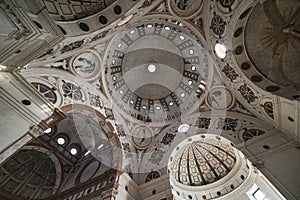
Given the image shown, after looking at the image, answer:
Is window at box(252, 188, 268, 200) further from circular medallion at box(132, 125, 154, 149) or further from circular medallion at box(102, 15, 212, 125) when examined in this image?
circular medallion at box(132, 125, 154, 149)

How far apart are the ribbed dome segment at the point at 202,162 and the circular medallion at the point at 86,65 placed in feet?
17.8

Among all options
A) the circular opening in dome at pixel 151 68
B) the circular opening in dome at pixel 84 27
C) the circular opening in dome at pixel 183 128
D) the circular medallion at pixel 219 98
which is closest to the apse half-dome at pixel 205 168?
the circular opening in dome at pixel 183 128

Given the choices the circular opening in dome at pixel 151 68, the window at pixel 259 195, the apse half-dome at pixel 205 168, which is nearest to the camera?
the window at pixel 259 195

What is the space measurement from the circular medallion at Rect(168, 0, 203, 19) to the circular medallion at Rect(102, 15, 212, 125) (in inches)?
27.5

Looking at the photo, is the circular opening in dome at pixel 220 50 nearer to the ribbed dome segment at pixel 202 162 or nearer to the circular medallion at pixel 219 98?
the circular medallion at pixel 219 98

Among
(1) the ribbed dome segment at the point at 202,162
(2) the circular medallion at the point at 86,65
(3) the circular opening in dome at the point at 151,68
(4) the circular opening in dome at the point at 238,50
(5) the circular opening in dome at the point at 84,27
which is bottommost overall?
(1) the ribbed dome segment at the point at 202,162

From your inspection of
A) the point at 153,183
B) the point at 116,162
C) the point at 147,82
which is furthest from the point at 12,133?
the point at 147,82

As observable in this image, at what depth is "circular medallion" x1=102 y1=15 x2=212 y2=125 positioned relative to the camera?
11008 mm

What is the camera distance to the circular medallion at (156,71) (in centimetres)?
1101

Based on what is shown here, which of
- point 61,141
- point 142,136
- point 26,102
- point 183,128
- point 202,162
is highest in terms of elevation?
point 61,141

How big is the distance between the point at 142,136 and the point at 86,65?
14.5 ft

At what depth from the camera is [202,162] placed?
1159cm

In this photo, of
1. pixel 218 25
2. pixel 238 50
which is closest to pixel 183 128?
pixel 238 50

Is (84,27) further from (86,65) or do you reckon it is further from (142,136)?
(142,136)
